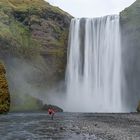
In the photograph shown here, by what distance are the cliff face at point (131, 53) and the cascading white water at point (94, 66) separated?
2218mm

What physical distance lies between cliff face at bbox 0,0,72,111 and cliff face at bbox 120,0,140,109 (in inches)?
812

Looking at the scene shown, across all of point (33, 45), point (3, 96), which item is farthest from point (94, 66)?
point (3, 96)

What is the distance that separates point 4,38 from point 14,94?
18839mm

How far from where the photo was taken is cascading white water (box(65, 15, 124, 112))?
118 metres

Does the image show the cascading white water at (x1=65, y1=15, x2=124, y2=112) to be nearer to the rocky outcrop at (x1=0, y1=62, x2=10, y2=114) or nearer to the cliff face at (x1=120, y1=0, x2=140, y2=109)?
the cliff face at (x1=120, y1=0, x2=140, y2=109)

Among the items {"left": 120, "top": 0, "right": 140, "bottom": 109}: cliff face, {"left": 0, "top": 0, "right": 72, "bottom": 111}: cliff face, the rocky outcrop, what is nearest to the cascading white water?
{"left": 120, "top": 0, "right": 140, "bottom": 109}: cliff face

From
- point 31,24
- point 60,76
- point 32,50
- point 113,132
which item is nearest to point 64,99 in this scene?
point 60,76

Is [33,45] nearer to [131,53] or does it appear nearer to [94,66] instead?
[94,66]

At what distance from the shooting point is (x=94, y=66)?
120250 mm

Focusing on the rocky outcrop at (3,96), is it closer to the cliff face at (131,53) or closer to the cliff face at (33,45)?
the cliff face at (33,45)

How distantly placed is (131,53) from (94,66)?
Answer: 12472 mm

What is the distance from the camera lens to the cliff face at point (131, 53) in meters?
116

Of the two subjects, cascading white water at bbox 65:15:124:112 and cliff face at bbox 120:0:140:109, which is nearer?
cliff face at bbox 120:0:140:109

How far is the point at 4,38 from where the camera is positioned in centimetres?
11619
